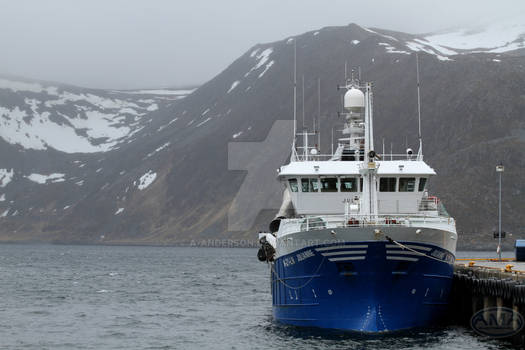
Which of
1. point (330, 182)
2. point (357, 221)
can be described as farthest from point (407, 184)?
point (357, 221)

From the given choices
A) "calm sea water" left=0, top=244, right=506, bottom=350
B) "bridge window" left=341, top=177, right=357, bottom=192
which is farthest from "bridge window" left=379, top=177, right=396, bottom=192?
"calm sea water" left=0, top=244, right=506, bottom=350

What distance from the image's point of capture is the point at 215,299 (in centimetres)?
8019

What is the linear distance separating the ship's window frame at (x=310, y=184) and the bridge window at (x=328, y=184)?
33 cm

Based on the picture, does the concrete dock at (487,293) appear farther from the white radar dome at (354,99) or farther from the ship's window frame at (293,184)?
the white radar dome at (354,99)

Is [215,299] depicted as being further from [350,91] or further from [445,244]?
[445,244]

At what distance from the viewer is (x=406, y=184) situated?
2087 inches

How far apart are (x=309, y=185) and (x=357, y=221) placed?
616 cm

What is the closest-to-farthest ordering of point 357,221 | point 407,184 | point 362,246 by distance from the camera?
point 362,246 < point 357,221 < point 407,184

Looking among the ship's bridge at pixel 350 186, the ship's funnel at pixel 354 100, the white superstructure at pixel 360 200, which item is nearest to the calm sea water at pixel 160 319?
the white superstructure at pixel 360 200

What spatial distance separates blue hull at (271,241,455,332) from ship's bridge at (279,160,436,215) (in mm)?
3861

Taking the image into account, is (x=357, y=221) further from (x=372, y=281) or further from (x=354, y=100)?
(x=354, y=100)

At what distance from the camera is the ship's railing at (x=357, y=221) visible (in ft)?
158

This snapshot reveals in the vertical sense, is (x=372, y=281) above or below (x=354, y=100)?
below

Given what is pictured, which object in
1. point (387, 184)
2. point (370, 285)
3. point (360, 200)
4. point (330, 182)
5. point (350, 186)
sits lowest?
point (370, 285)
